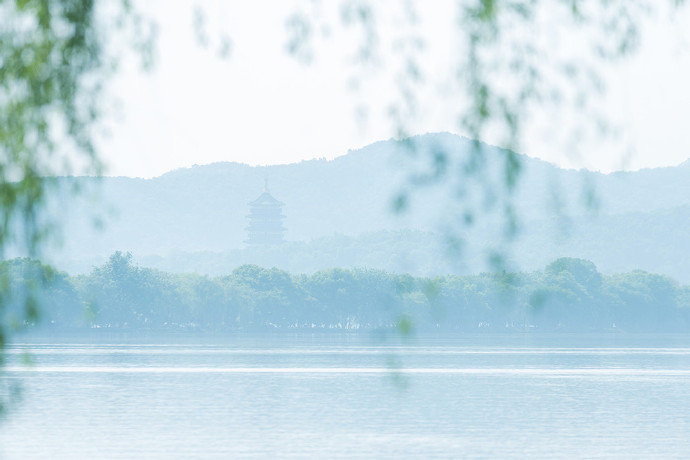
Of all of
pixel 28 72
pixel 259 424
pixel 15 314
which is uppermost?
pixel 28 72

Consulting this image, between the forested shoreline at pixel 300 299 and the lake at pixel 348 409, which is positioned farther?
the forested shoreline at pixel 300 299

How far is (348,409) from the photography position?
164ft

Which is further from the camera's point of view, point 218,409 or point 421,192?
point 218,409

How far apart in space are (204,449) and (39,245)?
28924mm

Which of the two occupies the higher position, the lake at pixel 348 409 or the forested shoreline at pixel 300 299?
the forested shoreline at pixel 300 299

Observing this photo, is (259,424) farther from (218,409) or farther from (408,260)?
(408,260)

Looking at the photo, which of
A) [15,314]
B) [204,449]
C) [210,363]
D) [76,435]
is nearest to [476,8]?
[15,314]

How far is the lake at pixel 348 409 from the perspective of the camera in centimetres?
3500

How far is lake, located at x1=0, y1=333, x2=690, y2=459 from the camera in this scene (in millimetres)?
35000

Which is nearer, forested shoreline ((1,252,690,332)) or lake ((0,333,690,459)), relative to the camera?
lake ((0,333,690,459))

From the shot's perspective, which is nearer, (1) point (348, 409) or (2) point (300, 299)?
(1) point (348, 409)

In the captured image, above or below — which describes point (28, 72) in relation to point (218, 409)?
above

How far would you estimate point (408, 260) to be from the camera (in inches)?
206

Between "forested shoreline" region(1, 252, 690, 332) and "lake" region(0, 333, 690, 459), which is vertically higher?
"forested shoreline" region(1, 252, 690, 332)
